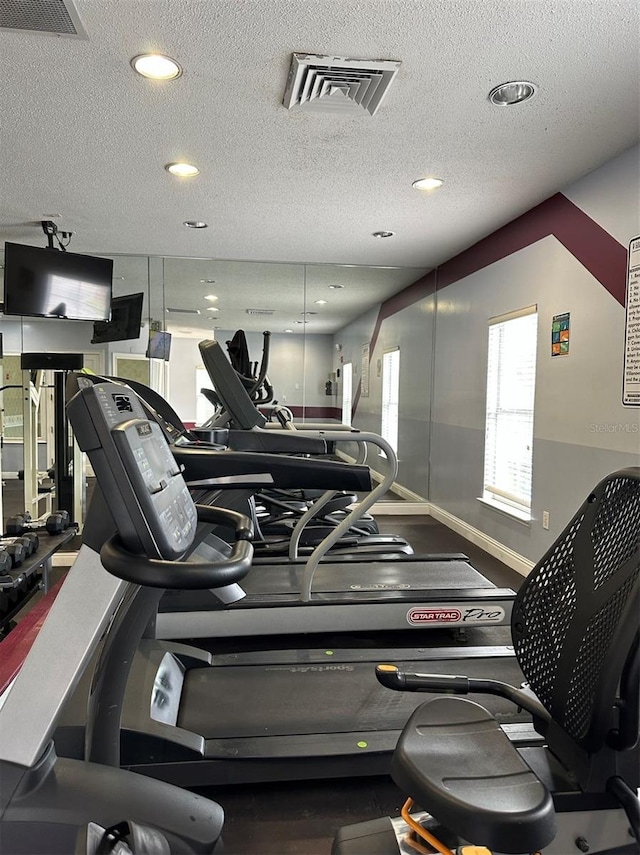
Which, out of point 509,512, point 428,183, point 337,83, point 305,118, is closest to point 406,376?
point 509,512

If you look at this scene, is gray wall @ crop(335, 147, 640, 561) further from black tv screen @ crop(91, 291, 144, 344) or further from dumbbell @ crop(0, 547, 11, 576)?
dumbbell @ crop(0, 547, 11, 576)

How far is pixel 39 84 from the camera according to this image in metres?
2.27

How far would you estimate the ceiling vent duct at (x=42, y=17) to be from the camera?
1.77 meters

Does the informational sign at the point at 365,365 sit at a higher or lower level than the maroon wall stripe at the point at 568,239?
lower

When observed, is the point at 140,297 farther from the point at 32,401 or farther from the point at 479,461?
the point at 479,461

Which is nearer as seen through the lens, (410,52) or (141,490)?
(141,490)

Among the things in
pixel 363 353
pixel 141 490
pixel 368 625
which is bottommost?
pixel 368 625

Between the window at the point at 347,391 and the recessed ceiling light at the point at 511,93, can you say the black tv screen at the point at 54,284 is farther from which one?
the recessed ceiling light at the point at 511,93

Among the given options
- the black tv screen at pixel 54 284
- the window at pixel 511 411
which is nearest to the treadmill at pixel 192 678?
the window at pixel 511 411

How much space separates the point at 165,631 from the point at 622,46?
297cm

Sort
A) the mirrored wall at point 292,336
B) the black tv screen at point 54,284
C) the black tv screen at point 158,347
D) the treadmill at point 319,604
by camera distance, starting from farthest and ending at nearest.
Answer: the mirrored wall at point 292,336 → the black tv screen at point 158,347 → the black tv screen at point 54,284 → the treadmill at point 319,604

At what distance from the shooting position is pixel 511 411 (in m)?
4.27

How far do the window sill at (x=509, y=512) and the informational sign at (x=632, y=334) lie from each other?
1.31m

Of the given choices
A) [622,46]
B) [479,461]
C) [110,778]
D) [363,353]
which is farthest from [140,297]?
[110,778]
